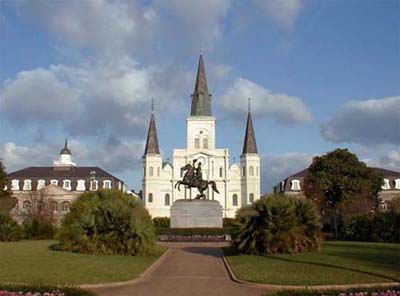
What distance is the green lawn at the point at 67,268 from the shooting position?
14883mm

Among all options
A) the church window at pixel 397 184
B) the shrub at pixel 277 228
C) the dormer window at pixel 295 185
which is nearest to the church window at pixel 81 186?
the dormer window at pixel 295 185

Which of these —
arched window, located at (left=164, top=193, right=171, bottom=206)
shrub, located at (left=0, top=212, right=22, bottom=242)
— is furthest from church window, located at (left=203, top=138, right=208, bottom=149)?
shrub, located at (left=0, top=212, right=22, bottom=242)

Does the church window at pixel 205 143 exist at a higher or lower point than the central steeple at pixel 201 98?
lower

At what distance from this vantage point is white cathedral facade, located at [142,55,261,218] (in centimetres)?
10188

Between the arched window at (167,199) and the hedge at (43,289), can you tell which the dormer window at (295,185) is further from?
the hedge at (43,289)

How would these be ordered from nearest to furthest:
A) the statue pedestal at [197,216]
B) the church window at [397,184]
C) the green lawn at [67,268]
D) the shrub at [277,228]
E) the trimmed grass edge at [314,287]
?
the trimmed grass edge at [314,287] < the green lawn at [67,268] < the shrub at [277,228] < the statue pedestal at [197,216] < the church window at [397,184]

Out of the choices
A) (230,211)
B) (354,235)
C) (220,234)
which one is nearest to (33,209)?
(230,211)

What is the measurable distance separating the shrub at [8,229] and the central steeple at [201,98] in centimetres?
7031

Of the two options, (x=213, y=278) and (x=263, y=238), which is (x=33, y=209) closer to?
(x=263, y=238)

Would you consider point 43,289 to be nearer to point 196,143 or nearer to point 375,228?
point 375,228

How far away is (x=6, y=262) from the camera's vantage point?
63.5 ft

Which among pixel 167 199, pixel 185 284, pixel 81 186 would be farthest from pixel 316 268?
pixel 81 186

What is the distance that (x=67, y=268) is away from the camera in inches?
693

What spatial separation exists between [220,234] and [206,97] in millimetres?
71368
